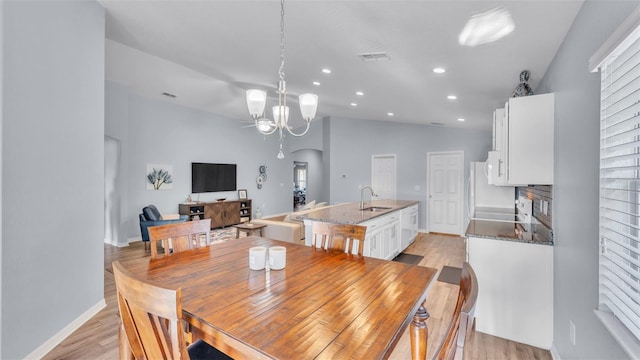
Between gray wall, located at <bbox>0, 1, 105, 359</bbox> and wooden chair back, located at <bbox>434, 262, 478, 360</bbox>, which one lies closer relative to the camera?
wooden chair back, located at <bbox>434, 262, 478, 360</bbox>

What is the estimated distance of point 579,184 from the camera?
65.4 inches

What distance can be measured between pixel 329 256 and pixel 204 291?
84 cm

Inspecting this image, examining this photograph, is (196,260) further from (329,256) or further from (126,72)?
(126,72)

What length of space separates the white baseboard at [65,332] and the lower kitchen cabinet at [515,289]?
343cm

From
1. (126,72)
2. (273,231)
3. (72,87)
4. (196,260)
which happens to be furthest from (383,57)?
(126,72)

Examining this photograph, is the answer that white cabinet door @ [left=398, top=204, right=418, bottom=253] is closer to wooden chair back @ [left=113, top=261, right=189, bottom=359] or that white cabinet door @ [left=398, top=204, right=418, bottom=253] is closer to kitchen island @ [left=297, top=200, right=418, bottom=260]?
kitchen island @ [left=297, top=200, right=418, bottom=260]

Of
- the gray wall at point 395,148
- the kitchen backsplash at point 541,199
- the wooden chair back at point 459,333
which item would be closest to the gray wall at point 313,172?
the gray wall at point 395,148

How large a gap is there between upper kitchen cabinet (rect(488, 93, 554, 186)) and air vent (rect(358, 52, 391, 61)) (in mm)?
1199

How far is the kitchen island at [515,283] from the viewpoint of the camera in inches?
87.7

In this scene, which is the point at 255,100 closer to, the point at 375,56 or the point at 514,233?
the point at 375,56

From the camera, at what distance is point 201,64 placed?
4.40 meters

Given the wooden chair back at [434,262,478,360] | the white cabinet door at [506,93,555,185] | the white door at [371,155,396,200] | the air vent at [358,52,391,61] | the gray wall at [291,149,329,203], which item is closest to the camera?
the wooden chair back at [434,262,478,360]

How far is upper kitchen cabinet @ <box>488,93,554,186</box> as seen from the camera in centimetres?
222

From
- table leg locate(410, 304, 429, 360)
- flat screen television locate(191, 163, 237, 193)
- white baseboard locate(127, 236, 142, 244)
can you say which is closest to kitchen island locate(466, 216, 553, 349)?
table leg locate(410, 304, 429, 360)
